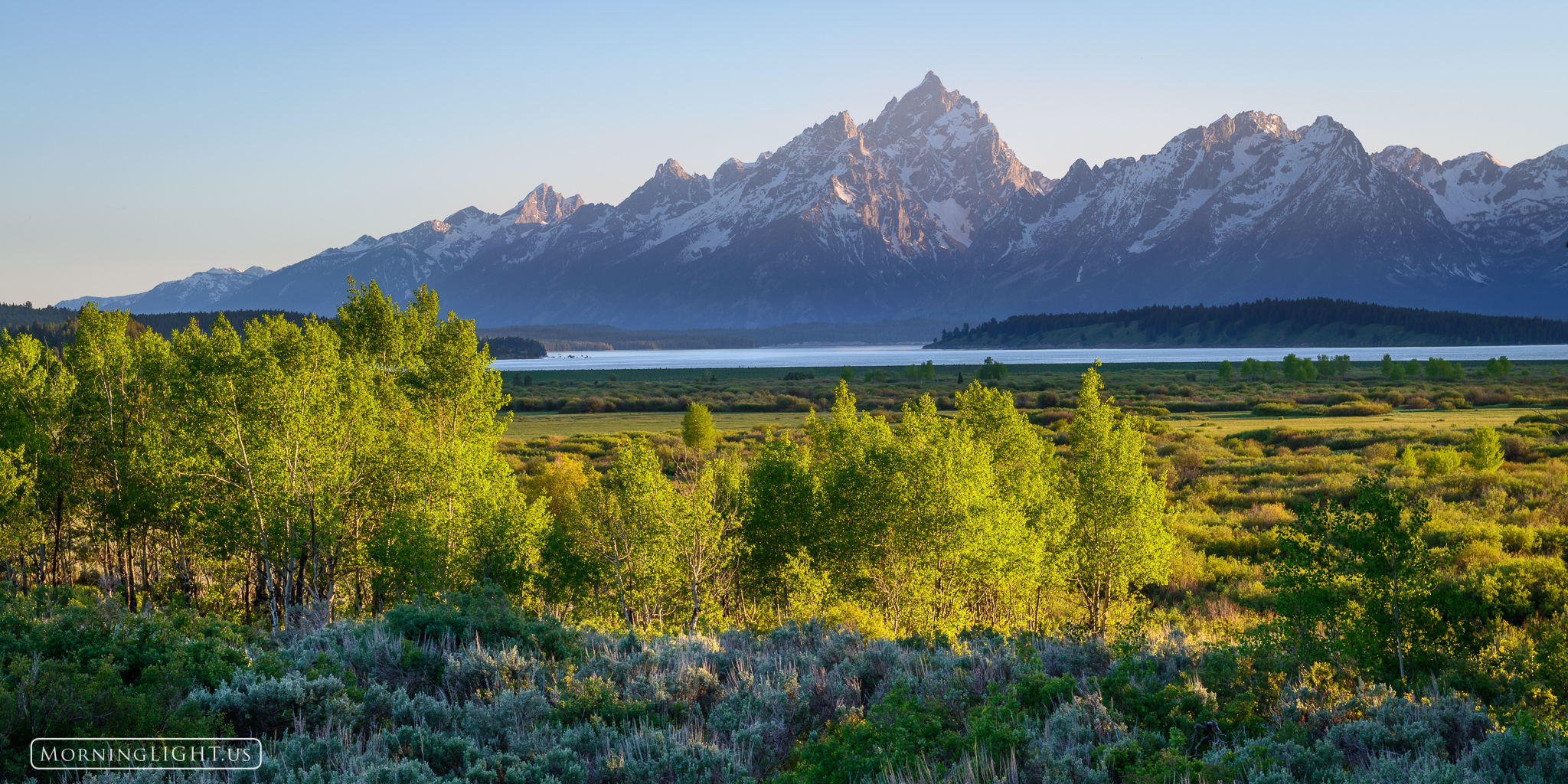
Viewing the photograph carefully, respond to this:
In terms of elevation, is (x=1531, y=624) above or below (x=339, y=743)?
below

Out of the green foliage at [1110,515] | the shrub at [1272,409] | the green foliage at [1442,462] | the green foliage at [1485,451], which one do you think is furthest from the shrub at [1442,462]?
the shrub at [1272,409]

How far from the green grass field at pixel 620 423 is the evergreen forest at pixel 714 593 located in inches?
1558

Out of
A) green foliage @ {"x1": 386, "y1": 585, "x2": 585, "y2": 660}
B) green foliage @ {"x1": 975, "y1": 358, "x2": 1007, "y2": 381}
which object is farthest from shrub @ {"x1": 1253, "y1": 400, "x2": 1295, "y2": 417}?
green foliage @ {"x1": 386, "y1": 585, "x2": 585, "y2": 660}

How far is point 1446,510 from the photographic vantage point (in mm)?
30422

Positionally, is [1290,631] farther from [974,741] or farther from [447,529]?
[447,529]

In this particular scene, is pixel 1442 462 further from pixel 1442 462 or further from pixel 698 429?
pixel 698 429

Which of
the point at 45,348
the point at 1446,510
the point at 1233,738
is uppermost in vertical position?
the point at 45,348

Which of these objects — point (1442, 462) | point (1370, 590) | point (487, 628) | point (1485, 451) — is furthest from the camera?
point (1442, 462)

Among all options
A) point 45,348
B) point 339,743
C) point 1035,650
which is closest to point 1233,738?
point 1035,650

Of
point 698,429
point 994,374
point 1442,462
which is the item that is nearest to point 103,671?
point 698,429

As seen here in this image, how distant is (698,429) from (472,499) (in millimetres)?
30947

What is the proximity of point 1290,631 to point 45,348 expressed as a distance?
34.0m

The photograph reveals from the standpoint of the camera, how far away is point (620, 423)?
286 feet

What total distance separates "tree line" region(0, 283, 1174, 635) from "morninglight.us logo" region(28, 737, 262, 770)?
9665 mm
